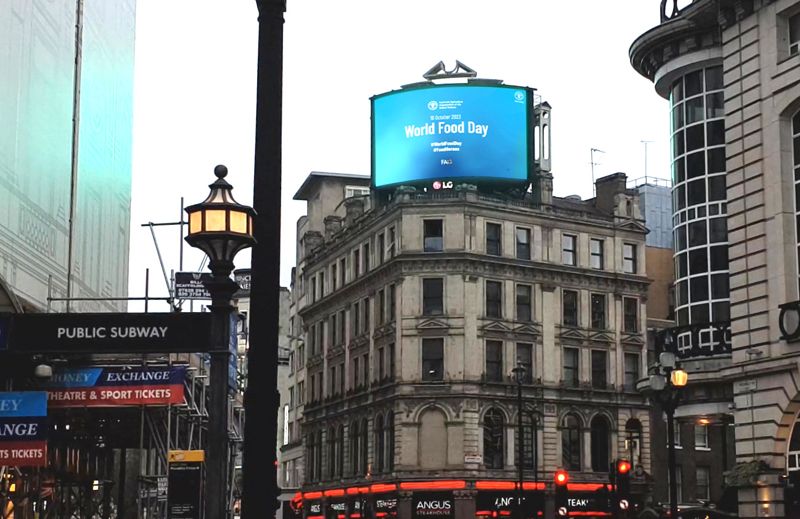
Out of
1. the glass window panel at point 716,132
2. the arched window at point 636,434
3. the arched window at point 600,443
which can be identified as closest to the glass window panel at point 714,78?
the glass window panel at point 716,132

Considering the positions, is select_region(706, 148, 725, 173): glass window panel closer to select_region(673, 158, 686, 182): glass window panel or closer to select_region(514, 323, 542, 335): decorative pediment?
select_region(673, 158, 686, 182): glass window panel

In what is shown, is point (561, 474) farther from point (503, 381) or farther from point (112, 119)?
point (503, 381)

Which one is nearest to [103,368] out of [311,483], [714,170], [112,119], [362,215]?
[112,119]

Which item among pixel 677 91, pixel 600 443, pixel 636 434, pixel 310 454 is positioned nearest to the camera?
pixel 677 91

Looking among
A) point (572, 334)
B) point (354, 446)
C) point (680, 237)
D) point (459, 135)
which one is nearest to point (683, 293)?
point (680, 237)

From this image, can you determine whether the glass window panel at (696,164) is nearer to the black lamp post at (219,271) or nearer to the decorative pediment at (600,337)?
the black lamp post at (219,271)

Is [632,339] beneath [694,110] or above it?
beneath

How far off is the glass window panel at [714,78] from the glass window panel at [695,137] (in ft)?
4.02

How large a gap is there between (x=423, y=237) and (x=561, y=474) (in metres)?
33.0

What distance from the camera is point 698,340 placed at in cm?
3741

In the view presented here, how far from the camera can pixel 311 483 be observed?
9169 centimetres

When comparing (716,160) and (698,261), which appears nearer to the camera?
(716,160)

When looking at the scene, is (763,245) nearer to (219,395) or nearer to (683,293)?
(683,293)

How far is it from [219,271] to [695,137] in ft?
96.5
